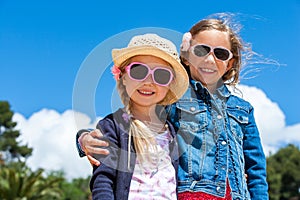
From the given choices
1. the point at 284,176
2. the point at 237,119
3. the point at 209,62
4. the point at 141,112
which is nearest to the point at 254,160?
the point at 237,119

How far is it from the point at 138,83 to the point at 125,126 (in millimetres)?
177

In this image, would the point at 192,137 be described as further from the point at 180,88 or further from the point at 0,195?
the point at 0,195

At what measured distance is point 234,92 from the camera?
106 inches

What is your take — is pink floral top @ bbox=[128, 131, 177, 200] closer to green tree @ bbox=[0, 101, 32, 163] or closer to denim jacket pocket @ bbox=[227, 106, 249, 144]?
denim jacket pocket @ bbox=[227, 106, 249, 144]

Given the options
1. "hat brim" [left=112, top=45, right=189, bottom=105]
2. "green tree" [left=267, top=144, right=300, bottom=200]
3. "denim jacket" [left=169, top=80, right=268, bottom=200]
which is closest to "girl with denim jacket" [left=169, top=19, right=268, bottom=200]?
"denim jacket" [left=169, top=80, right=268, bottom=200]

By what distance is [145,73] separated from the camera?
7.36ft

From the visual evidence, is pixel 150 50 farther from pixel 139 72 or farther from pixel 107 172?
pixel 107 172

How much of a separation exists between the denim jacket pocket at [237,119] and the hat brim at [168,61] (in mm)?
277

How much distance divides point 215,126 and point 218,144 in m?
0.08

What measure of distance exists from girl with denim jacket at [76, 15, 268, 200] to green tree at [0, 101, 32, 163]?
4083cm

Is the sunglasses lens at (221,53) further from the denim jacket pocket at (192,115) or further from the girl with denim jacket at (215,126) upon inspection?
the denim jacket pocket at (192,115)

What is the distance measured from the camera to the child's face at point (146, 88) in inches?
88.6

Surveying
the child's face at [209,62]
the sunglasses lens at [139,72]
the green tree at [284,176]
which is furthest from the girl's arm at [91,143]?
the green tree at [284,176]

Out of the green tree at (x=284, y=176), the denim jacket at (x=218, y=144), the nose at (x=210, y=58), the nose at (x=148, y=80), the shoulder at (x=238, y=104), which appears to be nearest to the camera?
the nose at (x=148, y=80)
